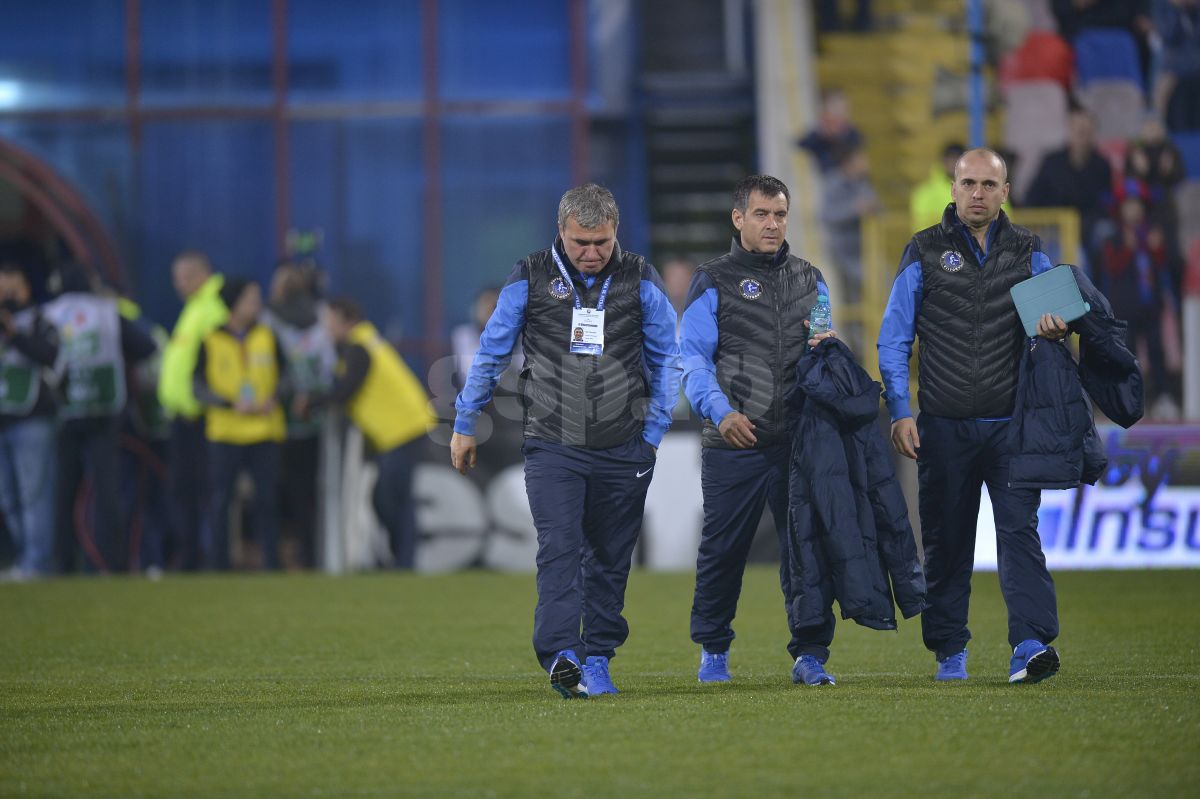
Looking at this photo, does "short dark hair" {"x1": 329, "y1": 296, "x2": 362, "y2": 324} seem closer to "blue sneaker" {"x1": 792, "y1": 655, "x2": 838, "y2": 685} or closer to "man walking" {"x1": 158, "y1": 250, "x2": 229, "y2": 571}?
"man walking" {"x1": 158, "y1": 250, "x2": 229, "y2": 571}

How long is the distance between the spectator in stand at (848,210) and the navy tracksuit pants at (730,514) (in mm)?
10925

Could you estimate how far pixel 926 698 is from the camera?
705 cm

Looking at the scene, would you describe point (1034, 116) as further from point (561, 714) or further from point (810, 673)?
point (561, 714)

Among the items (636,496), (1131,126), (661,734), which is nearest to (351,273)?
(1131,126)

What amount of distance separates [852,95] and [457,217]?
438 cm

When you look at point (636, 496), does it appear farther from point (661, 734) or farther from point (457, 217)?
point (457, 217)

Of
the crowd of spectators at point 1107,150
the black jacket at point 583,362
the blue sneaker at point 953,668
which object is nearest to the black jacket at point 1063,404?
the blue sneaker at point 953,668

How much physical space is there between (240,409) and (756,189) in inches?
323

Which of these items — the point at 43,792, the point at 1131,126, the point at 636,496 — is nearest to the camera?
the point at 43,792

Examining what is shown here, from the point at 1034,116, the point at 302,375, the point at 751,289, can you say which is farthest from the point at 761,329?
the point at 1034,116

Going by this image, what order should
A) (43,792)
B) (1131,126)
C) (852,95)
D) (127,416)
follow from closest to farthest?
(43,792) → (127,416) → (1131,126) → (852,95)

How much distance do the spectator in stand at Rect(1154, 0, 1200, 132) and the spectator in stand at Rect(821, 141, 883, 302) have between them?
3.19m

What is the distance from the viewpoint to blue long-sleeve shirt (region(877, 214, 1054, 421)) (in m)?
7.69

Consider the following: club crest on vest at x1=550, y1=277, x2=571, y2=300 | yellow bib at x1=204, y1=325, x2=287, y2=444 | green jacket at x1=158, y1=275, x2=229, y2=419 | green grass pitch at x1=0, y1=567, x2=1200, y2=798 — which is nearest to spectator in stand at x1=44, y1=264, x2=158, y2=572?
green jacket at x1=158, y1=275, x2=229, y2=419
